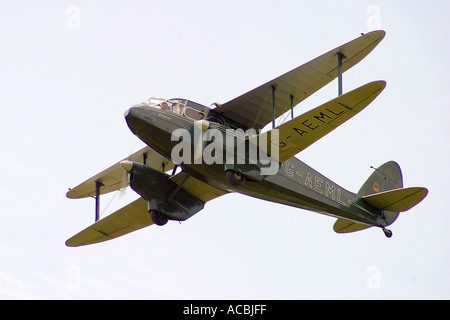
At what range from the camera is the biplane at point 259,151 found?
20.9 meters

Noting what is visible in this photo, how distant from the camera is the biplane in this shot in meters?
20.9

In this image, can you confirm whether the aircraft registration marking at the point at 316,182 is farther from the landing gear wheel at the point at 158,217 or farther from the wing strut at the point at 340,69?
the landing gear wheel at the point at 158,217

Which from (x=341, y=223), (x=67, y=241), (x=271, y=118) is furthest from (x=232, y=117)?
(x=67, y=241)

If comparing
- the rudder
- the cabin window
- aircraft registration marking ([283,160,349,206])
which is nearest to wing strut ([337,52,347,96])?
aircraft registration marking ([283,160,349,206])

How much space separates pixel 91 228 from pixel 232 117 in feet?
24.8

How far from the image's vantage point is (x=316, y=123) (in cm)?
2045

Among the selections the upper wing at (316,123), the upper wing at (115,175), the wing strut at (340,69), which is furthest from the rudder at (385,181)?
the upper wing at (115,175)

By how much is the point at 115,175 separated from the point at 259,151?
7.72 metres

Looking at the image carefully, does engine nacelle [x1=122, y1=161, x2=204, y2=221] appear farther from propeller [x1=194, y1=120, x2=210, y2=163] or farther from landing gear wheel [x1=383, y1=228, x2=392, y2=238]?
landing gear wheel [x1=383, y1=228, x2=392, y2=238]

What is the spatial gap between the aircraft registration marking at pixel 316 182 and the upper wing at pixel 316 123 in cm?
153

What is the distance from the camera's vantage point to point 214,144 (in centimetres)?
2114

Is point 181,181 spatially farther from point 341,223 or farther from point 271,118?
point 341,223

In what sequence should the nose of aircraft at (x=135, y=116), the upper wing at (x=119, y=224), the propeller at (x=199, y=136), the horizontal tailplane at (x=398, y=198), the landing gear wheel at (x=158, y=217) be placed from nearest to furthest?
1. the propeller at (x=199, y=136)
2. the nose of aircraft at (x=135, y=116)
3. the horizontal tailplane at (x=398, y=198)
4. the landing gear wheel at (x=158, y=217)
5. the upper wing at (x=119, y=224)

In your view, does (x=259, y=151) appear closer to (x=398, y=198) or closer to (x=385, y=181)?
(x=398, y=198)
